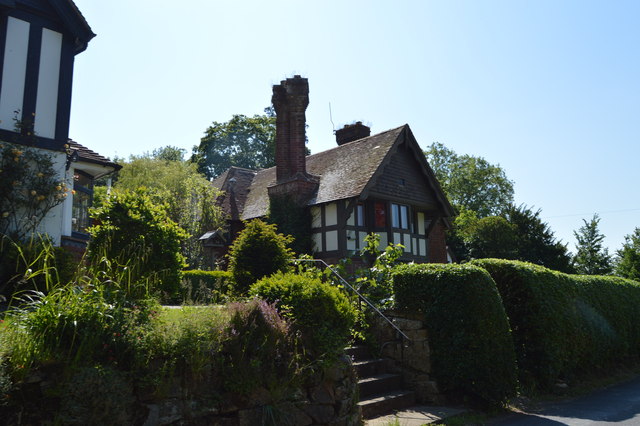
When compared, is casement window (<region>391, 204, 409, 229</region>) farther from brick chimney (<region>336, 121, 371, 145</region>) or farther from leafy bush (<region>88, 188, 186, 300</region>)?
leafy bush (<region>88, 188, 186, 300</region>)

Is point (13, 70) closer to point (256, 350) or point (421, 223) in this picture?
point (256, 350)

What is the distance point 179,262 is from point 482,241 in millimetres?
28121

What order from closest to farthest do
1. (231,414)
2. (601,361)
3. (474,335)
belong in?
1. (231,414)
2. (474,335)
3. (601,361)

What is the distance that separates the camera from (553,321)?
8.62 meters

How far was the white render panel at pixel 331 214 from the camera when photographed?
713 inches

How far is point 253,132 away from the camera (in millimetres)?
42844

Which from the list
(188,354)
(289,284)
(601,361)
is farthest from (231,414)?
(601,361)

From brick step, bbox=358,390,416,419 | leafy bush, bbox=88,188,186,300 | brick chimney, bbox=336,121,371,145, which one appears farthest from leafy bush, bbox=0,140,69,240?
brick chimney, bbox=336,121,371,145

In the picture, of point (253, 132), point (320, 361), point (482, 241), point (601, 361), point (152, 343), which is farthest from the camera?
point (253, 132)

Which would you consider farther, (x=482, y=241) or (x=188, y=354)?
(x=482, y=241)

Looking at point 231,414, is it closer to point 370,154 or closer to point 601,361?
point 601,361

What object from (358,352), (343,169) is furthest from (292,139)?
(358,352)

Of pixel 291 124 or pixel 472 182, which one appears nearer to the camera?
pixel 291 124

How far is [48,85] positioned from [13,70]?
665 mm
